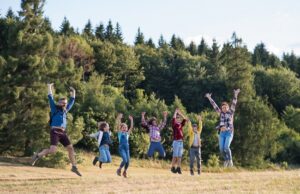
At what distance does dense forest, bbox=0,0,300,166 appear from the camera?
47.0 meters

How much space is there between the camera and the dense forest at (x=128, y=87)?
1850 inches

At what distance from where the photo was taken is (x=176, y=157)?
23250 millimetres

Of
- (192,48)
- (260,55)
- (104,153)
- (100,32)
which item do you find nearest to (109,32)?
(100,32)

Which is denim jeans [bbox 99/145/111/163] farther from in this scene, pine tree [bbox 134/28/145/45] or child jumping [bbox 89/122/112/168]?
pine tree [bbox 134/28/145/45]

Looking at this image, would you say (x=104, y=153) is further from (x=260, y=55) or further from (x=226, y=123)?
(x=260, y=55)

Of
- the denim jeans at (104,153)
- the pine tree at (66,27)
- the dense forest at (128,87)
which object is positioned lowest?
the denim jeans at (104,153)

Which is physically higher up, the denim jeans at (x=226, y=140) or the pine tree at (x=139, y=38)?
the pine tree at (x=139, y=38)

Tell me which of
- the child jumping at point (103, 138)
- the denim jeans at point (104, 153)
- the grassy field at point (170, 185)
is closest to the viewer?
the grassy field at point (170, 185)

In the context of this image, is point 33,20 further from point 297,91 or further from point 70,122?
point 297,91

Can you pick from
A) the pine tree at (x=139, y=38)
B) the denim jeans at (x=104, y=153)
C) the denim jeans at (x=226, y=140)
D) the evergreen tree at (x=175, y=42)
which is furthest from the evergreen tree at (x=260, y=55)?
the denim jeans at (x=226, y=140)

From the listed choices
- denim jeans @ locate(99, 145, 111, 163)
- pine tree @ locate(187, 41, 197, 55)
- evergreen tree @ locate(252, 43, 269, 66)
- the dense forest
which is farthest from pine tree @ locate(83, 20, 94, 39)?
denim jeans @ locate(99, 145, 111, 163)

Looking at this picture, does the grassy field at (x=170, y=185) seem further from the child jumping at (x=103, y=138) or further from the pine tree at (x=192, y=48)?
the pine tree at (x=192, y=48)

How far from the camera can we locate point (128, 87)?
309ft

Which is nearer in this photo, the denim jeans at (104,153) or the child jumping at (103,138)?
the child jumping at (103,138)
